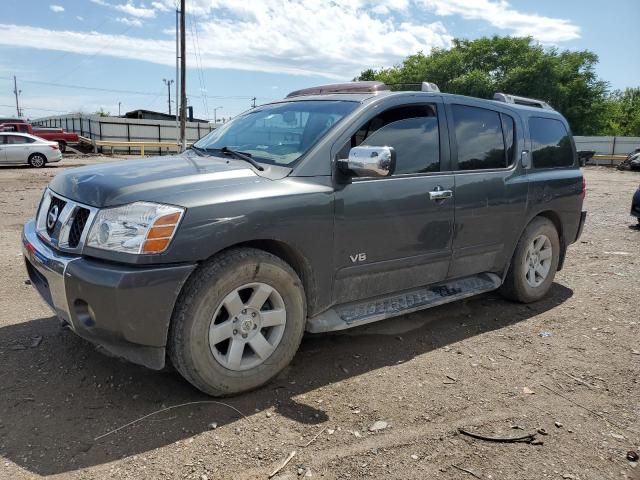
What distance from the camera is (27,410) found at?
117 inches

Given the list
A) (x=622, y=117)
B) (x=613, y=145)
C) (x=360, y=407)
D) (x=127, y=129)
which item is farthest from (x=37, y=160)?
(x=622, y=117)

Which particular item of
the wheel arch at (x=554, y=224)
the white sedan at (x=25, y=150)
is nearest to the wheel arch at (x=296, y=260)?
the wheel arch at (x=554, y=224)

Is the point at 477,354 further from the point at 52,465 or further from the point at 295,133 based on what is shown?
the point at 52,465

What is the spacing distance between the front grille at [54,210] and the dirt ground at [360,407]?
0.91 m

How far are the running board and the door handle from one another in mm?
726

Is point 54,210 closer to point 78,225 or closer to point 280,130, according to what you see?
point 78,225

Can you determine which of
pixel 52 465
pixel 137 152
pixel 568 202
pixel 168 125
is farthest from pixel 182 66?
pixel 52 465

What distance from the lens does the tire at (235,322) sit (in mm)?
2916

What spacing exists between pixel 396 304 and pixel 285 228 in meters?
1.20

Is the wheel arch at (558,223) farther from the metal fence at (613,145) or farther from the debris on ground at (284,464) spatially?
the metal fence at (613,145)

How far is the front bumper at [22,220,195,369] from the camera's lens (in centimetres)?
273

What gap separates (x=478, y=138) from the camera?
4516mm

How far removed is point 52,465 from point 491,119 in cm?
409

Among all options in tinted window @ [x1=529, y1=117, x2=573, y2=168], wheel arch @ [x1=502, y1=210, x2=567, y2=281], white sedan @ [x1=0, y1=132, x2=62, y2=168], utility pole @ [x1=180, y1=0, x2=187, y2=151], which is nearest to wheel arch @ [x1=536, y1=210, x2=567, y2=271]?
wheel arch @ [x1=502, y1=210, x2=567, y2=281]
